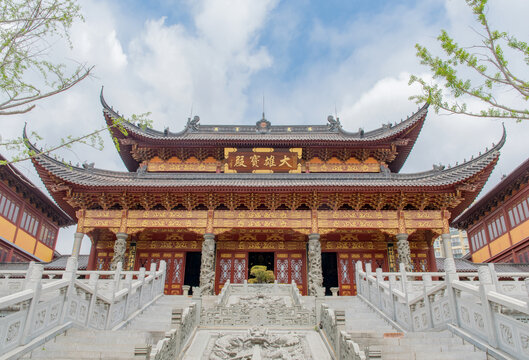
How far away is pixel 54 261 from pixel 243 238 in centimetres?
1072

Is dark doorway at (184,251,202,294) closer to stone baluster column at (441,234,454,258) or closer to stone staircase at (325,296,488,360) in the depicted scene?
stone baluster column at (441,234,454,258)

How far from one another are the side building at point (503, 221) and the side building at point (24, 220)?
2383 centimetres

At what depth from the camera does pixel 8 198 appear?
19.5m

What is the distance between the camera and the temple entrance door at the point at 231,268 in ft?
55.4

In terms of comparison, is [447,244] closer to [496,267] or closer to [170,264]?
[496,267]

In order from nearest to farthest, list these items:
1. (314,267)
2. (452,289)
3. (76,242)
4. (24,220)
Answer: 1. (452,289)
2. (314,267)
3. (76,242)
4. (24,220)

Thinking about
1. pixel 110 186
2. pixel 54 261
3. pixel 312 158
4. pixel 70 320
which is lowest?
pixel 70 320

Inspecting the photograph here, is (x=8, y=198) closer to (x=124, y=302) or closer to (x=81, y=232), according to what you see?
(x=81, y=232)

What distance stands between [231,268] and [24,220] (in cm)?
1293

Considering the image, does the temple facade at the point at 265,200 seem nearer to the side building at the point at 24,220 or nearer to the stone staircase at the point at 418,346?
the side building at the point at 24,220

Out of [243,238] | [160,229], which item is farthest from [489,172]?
[160,229]

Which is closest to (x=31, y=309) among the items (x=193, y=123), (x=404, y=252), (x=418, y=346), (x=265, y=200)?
(x=418, y=346)

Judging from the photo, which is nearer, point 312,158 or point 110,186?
point 110,186

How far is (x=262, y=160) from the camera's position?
18828mm
